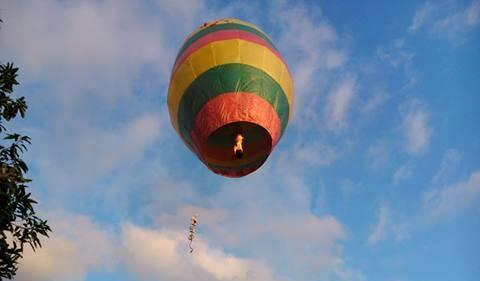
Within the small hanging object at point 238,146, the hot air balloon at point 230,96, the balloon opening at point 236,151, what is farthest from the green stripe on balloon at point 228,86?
the small hanging object at point 238,146

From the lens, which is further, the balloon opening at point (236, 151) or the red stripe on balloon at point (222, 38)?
the red stripe on balloon at point (222, 38)

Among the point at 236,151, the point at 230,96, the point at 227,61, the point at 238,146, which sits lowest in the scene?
the point at 236,151

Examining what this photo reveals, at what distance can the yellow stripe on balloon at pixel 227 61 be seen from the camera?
49.5ft

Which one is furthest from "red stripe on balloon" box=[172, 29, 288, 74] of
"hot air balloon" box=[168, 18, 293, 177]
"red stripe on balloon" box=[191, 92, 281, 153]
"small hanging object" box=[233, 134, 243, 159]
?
"small hanging object" box=[233, 134, 243, 159]

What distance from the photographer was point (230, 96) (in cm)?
1444

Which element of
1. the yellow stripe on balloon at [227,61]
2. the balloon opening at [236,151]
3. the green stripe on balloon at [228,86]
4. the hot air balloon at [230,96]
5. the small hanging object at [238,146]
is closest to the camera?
the small hanging object at [238,146]

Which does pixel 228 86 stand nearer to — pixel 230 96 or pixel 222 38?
pixel 230 96

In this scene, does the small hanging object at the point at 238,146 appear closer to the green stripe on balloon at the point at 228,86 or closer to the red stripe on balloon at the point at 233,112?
the red stripe on balloon at the point at 233,112

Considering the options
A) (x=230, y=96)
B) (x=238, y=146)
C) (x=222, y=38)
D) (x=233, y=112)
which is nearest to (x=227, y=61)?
(x=222, y=38)

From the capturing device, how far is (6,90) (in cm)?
1089

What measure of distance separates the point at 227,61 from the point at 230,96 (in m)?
1.35

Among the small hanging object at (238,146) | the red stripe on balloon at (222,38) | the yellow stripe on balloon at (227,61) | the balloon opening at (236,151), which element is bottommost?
the small hanging object at (238,146)

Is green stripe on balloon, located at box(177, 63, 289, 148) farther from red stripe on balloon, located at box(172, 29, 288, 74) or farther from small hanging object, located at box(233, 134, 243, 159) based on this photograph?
small hanging object, located at box(233, 134, 243, 159)

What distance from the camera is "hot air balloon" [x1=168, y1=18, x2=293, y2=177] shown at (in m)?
14.4
